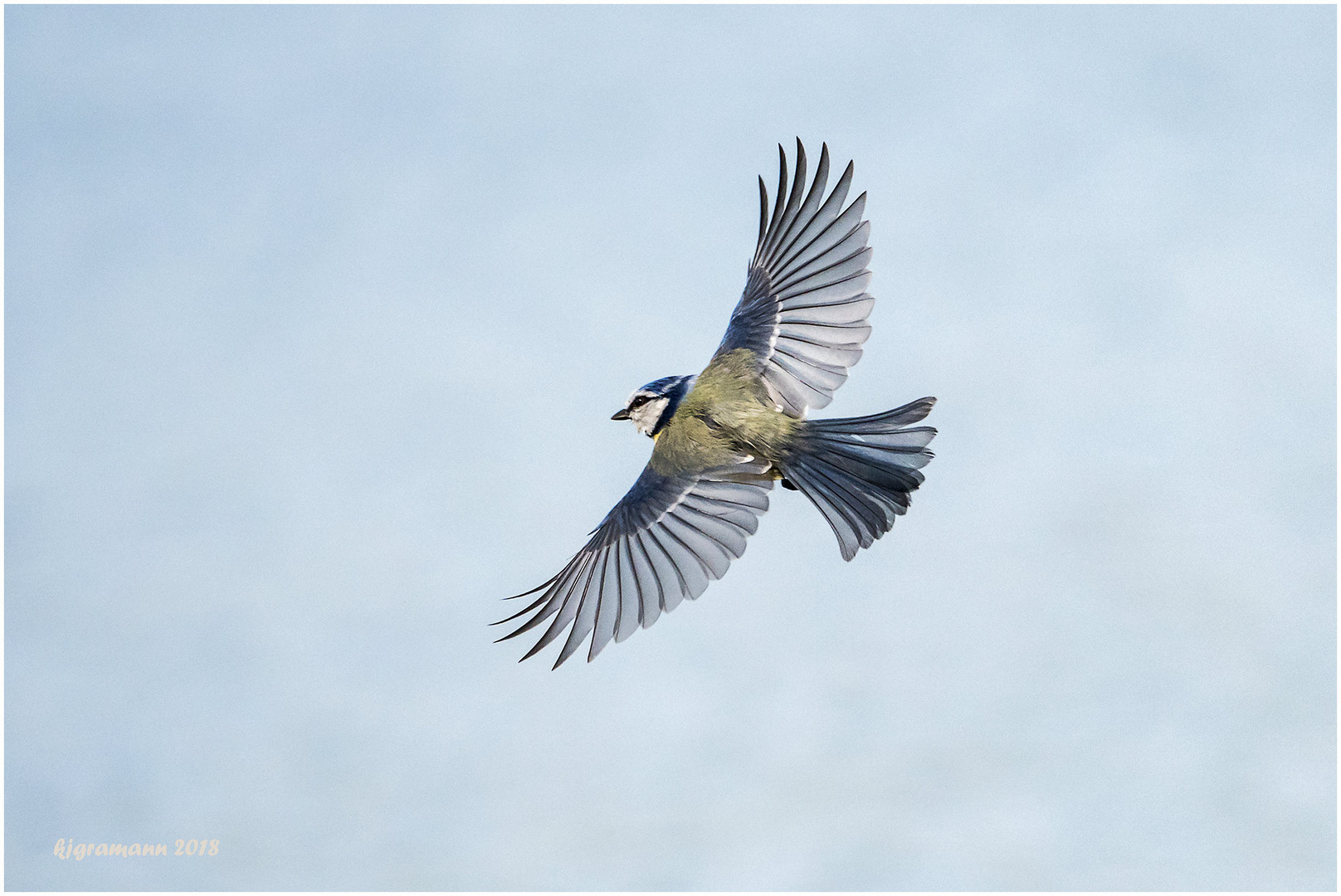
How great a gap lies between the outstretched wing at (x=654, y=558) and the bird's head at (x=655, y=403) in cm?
40

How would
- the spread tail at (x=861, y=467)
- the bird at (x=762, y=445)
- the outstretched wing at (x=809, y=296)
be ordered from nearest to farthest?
the spread tail at (x=861, y=467)
the bird at (x=762, y=445)
the outstretched wing at (x=809, y=296)

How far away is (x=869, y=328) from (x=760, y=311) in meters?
1.14

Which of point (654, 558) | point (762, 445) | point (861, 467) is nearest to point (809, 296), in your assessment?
point (762, 445)

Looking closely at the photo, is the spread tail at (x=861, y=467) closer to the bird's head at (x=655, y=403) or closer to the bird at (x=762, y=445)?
the bird at (x=762, y=445)

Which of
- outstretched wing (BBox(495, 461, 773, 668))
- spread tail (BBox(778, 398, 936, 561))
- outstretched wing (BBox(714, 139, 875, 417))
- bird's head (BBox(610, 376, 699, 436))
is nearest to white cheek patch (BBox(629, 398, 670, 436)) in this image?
bird's head (BBox(610, 376, 699, 436))

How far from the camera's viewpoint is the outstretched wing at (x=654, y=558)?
8562 millimetres

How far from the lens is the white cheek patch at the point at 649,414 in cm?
921

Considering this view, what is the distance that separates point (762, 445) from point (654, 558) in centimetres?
112

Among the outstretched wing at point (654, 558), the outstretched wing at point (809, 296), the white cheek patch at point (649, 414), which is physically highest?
the outstretched wing at point (809, 296)

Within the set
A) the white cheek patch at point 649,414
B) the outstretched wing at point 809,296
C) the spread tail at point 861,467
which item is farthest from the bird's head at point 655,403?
the spread tail at point 861,467

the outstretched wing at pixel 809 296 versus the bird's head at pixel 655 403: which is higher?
the outstretched wing at pixel 809 296

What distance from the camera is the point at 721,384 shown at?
941cm

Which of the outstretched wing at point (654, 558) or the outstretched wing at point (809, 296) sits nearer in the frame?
the outstretched wing at point (654, 558)

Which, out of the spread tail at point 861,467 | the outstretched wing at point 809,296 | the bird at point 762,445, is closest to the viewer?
the spread tail at point 861,467
